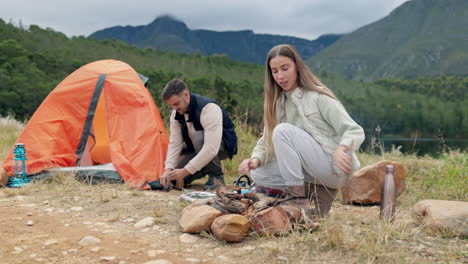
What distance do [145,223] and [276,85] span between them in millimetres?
1256

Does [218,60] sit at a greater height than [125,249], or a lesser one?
greater

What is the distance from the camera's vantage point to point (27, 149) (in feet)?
14.0

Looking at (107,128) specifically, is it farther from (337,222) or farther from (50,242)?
(337,222)

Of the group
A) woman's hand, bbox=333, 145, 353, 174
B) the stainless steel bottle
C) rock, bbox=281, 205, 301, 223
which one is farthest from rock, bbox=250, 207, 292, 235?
the stainless steel bottle

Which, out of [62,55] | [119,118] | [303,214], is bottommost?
[303,214]

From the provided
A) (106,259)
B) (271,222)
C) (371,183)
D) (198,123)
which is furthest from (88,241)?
(371,183)

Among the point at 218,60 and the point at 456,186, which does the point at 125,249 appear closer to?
the point at 456,186

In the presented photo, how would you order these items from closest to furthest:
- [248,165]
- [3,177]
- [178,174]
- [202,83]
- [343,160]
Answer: [343,160]
[248,165]
[178,174]
[3,177]
[202,83]

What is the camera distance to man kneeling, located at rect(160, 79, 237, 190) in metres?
3.78

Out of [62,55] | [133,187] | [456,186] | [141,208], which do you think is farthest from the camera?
[62,55]

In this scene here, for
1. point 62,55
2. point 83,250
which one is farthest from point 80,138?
point 62,55

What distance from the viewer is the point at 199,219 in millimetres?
2482

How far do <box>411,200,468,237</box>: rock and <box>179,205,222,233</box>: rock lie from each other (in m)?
1.27

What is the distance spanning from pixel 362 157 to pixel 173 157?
2.77m
